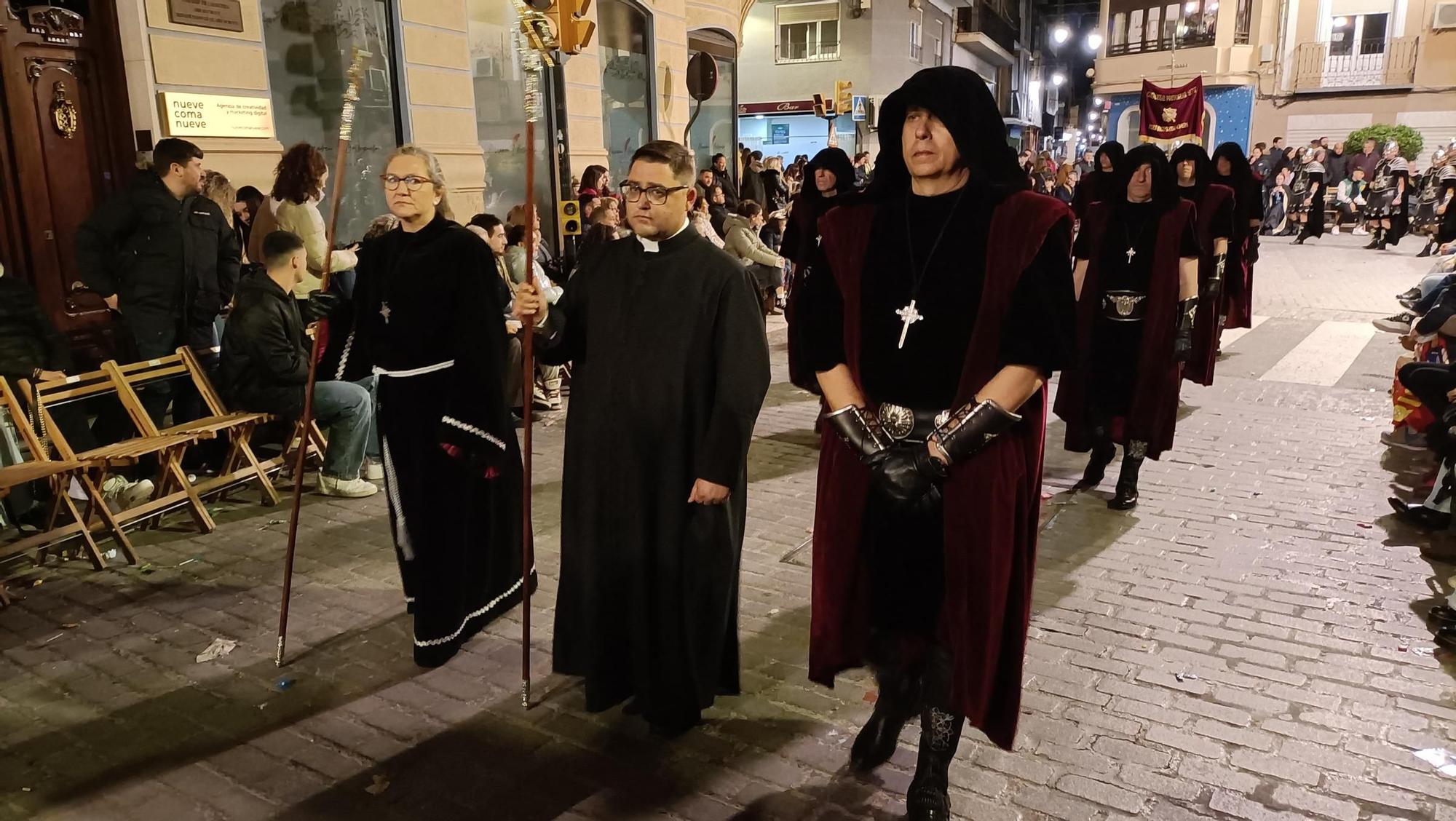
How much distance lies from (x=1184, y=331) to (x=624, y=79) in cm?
1065

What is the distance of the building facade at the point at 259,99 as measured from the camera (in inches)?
275

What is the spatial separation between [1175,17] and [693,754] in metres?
40.5

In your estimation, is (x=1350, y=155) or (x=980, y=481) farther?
(x=1350, y=155)

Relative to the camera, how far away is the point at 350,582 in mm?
5008

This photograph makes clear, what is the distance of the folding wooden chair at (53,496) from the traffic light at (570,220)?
13.3 feet

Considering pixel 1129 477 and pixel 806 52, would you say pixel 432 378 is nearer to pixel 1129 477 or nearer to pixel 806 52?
pixel 1129 477

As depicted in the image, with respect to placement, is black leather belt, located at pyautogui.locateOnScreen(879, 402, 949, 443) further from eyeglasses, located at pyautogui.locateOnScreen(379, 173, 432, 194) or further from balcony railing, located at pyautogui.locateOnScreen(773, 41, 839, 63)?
balcony railing, located at pyautogui.locateOnScreen(773, 41, 839, 63)

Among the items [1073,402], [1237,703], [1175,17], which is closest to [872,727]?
[1237,703]

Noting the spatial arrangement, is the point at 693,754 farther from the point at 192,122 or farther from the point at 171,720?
the point at 192,122

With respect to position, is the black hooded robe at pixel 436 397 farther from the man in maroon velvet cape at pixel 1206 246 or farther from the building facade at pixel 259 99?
the man in maroon velvet cape at pixel 1206 246

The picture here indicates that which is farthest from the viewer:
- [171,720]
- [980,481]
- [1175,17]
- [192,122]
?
[1175,17]

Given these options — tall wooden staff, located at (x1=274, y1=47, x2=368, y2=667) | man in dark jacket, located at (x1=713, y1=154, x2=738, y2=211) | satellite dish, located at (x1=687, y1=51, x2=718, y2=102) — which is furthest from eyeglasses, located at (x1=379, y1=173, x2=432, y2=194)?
satellite dish, located at (x1=687, y1=51, x2=718, y2=102)

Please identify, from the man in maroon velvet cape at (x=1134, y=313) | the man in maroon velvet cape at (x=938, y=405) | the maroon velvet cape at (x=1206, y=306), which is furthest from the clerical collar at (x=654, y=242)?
the maroon velvet cape at (x=1206, y=306)

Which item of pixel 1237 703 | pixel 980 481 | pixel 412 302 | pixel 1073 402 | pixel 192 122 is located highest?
pixel 192 122
